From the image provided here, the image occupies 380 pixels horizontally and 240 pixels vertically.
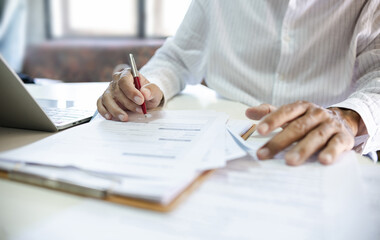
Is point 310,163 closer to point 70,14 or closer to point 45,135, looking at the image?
point 45,135

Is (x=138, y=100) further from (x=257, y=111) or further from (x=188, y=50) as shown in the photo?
(x=188, y=50)

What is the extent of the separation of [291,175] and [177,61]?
0.76m

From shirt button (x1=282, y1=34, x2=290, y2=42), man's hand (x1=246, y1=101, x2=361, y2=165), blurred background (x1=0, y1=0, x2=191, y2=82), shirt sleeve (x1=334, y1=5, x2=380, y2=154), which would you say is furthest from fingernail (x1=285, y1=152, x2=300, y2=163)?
blurred background (x1=0, y1=0, x2=191, y2=82)

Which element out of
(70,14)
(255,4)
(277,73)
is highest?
(255,4)

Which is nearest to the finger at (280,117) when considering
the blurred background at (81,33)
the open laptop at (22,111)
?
the open laptop at (22,111)

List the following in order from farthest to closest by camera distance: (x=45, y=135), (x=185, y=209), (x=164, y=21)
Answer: (x=164, y=21), (x=45, y=135), (x=185, y=209)

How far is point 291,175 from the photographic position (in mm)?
395

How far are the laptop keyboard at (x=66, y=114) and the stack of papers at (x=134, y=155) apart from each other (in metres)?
0.07

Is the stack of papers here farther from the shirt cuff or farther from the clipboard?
the shirt cuff

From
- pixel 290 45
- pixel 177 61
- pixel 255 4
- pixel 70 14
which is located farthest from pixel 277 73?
pixel 70 14

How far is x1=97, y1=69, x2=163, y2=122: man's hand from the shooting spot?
64 cm

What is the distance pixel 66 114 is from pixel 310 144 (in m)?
0.49

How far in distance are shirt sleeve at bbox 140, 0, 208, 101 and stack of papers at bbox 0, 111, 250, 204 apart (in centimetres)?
49

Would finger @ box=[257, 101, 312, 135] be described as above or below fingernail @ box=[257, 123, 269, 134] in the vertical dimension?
above
